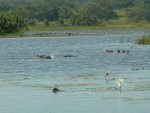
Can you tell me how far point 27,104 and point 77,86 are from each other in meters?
7.05

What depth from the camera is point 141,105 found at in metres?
32.5

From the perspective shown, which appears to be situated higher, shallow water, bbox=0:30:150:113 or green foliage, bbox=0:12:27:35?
shallow water, bbox=0:30:150:113

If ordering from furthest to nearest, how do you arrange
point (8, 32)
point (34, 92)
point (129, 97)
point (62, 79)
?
point (8, 32) < point (62, 79) < point (34, 92) < point (129, 97)

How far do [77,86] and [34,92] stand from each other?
3277 mm

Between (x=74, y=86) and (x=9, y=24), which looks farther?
(x=9, y=24)


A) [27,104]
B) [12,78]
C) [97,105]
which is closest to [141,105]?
[97,105]

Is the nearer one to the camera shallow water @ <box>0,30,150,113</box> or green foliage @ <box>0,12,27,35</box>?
shallow water @ <box>0,30,150,113</box>

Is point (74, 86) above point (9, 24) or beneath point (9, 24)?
above

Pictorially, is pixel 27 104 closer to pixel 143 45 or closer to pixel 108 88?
pixel 108 88

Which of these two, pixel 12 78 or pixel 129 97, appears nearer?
pixel 129 97

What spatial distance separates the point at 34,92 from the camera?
38.2 m

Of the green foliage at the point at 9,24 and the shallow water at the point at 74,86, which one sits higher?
the shallow water at the point at 74,86

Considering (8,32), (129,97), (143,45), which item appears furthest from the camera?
(8,32)

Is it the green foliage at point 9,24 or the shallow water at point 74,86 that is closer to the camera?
the shallow water at point 74,86
